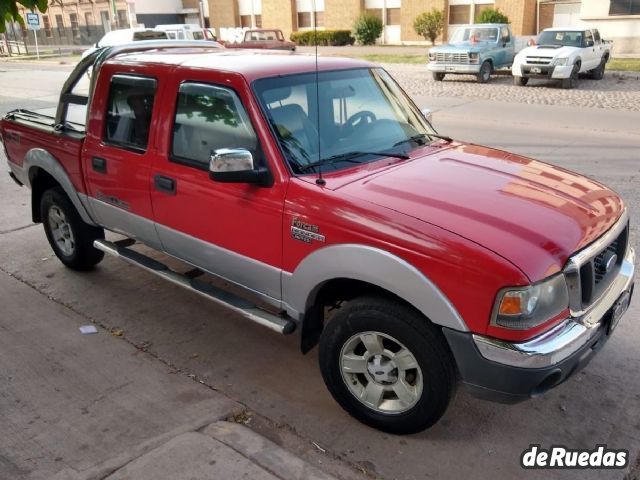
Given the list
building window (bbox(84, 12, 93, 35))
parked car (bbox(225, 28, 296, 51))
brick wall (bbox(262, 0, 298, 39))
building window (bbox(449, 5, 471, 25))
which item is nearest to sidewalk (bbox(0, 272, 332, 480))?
parked car (bbox(225, 28, 296, 51))

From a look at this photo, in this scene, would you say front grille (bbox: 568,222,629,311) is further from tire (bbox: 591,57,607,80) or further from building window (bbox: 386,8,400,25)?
building window (bbox: 386,8,400,25)

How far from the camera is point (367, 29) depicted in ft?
129

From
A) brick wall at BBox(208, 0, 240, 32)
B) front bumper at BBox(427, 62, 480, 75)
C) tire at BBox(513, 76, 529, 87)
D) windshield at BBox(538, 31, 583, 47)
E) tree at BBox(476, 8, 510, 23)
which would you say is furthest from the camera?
brick wall at BBox(208, 0, 240, 32)

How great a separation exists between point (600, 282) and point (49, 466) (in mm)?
2944

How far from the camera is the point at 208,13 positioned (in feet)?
173

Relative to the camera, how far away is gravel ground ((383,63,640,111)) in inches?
584

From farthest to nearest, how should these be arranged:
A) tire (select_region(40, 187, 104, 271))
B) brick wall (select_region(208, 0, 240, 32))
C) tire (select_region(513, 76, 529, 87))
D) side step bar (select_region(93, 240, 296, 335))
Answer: brick wall (select_region(208, 0, 240, 32)) < tire (select_region(513, 76, 529, 87)) < tire (select_region(40, 187, 104, 271)) < side step bar (select_region(93, 240, 296, 335))

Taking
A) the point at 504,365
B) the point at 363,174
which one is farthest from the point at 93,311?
the point at 504,365

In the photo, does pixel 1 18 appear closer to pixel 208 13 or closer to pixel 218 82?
pixel 218 82

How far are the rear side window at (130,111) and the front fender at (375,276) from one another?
1630 mm

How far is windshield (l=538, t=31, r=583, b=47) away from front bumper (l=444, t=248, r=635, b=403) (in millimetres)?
17000

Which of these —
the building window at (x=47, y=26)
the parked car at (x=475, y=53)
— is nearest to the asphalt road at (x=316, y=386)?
the parked car at (x=475, y=53)

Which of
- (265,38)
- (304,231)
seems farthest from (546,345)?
(265,38)
